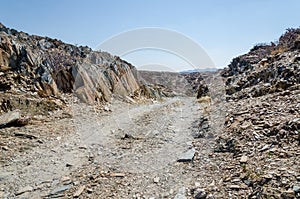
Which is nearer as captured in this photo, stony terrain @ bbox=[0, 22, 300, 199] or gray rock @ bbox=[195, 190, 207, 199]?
gray rock @ bbox=[195, 190, 207, 199]

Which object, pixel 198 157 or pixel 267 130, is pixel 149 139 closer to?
pixel 198 157

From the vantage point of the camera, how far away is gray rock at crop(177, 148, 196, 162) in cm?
619

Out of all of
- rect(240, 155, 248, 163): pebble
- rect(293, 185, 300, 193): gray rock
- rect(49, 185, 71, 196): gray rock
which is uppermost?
rect(240, 155, 248, 163): pebble

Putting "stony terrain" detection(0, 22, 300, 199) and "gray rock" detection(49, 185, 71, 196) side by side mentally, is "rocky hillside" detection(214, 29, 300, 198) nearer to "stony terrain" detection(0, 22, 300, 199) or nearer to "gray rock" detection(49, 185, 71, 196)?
"stony terrain" detection(0, 22, 300, 199)

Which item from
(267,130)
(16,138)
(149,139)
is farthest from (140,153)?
(16,138)

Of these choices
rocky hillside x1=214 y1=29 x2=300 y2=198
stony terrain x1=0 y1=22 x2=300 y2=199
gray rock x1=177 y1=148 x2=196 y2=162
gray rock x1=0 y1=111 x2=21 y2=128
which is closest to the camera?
rocky hillside x1=214 y1=29 x2=300 y2=198

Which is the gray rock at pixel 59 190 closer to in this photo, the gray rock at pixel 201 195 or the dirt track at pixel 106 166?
the dirt track at pixel 106 166

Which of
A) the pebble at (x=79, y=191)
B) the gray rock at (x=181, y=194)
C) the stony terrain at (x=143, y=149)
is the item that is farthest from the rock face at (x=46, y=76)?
the gray rock at (x=181, y=194)

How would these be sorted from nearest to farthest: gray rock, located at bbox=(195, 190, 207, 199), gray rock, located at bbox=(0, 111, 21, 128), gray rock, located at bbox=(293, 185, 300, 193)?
gray rock, located at bbox=(293, 185, 300, 193) < gray rock, located at bbox=(195, 190, 207, 199) < gray rock, located at bbox=(0, 111, 21, 128)

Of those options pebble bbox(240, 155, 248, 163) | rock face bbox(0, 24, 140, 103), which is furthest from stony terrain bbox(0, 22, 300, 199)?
rock face bbox(0, 24, 140, 103)

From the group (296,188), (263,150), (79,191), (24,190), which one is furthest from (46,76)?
(296,188)

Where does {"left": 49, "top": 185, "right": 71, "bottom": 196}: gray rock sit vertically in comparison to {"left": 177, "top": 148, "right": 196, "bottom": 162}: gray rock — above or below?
below

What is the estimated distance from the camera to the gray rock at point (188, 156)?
20.3 feet

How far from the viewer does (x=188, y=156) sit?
20.9 ft
